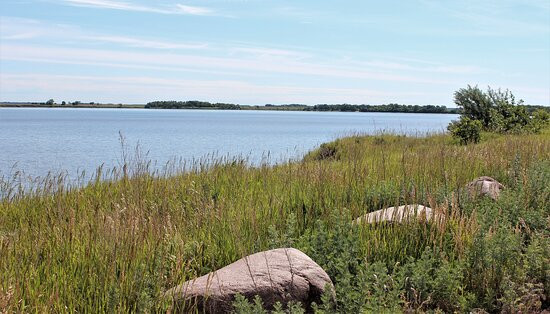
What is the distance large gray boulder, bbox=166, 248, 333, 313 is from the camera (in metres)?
4.77

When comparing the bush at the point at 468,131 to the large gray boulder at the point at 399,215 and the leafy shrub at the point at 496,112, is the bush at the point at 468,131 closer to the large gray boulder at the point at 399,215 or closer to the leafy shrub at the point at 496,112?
the leafy shrub at the point at 496,112

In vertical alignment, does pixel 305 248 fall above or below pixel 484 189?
below

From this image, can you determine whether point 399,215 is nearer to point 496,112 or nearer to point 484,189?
point 484,189

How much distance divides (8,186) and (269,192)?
4.25 meters

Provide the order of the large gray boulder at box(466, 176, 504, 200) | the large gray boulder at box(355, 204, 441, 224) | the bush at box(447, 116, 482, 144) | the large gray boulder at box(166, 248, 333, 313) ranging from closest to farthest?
the large gray boulder at box(166, 248, 333, 313) < the large gray boulder at box(355, 204, 441, 224) < the large gray boulder at box(466, 176, 504, 200) < the bush at box(447, 116, 482, 144)

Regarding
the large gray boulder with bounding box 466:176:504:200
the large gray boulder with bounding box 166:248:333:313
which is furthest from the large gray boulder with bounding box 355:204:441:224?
the large gray boulder with bounding box 166:248:333:313

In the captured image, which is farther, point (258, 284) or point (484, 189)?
point (484, 189)

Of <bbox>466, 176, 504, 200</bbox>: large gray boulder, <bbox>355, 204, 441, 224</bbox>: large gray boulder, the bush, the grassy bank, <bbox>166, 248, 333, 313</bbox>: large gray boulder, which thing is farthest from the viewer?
the bush

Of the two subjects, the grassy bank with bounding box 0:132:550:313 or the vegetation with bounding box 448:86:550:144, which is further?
the vegetation with bounding box 448:86:550:144

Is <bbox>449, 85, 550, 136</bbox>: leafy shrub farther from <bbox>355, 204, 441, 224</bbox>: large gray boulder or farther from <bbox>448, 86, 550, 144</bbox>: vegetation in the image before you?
<bbox>355, 204, 441, 224</bbox>: large gray boulder

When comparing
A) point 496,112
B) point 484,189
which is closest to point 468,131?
point 496,112

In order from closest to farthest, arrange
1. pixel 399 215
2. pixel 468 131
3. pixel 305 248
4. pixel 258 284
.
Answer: pixel 258 284
pixel 305 248
pixel 399 215
pixel 468 131

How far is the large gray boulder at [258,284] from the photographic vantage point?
4766mm

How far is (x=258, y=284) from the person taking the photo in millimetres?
4836
